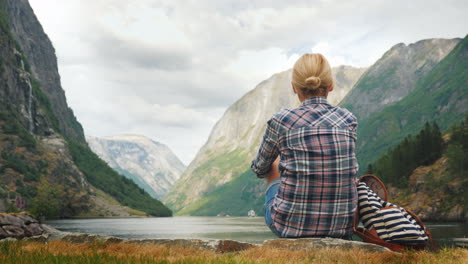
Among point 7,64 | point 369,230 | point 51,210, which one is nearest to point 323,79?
point 369,230

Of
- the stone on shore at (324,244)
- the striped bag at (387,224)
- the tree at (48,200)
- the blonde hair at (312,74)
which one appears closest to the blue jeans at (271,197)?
the stone on shore at (324,244)

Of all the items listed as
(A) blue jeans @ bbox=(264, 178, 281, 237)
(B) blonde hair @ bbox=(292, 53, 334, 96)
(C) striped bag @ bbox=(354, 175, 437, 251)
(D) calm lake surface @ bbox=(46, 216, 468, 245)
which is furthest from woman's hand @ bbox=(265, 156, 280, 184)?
(D) calm lake surface @ bbox=(46, 216, 468, 245)

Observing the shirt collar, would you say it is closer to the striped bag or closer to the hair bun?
the hair bun

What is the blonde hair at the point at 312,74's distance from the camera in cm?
568

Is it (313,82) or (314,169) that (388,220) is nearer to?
(314,169)

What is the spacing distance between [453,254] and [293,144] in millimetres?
3297

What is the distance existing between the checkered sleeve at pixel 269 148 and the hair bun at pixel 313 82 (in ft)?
2.55

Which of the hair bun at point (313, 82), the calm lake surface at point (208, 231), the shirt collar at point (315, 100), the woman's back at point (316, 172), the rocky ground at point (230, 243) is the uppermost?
the hair bun at point (313, 82)

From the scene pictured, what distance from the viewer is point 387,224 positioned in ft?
18.0

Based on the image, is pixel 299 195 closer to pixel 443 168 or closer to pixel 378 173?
pixel 443 168

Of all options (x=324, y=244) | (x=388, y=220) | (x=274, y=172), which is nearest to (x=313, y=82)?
(x=274, y=172)

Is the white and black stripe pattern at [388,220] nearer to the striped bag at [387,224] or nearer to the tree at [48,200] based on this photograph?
the striped bag at [387,224]

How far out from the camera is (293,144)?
541 centimetres

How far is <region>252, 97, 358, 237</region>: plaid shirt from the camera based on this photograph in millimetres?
5344
